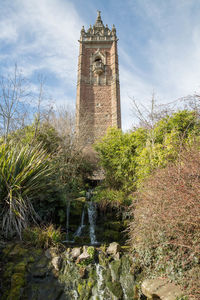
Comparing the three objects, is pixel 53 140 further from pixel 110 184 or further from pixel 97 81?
pixel 97 81

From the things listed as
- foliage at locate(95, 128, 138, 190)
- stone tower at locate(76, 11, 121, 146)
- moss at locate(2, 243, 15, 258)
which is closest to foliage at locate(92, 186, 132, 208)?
foliage at locate(95, 128, 138, 190)

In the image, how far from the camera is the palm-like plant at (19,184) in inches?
192

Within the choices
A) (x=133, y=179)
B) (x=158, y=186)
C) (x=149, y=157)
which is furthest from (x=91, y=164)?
(x=158, y=186)

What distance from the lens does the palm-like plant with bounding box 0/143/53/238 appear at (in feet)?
16.0

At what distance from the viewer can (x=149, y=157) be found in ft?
21.6

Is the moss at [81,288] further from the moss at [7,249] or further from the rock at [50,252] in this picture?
the moss at [7,249]

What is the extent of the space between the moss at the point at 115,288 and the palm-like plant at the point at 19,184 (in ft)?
7.88

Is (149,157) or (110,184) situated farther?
(110,184)

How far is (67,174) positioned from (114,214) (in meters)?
3.15

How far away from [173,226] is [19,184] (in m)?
3.84

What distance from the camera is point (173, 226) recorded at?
3.62 metres

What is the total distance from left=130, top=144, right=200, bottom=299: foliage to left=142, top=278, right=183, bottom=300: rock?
144 millimetres

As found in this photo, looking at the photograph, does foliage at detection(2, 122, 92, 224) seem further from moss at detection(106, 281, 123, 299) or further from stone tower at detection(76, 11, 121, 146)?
stone tower at detection(76, 11, 121, 146)

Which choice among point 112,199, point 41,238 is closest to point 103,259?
point 41,238
